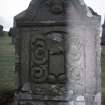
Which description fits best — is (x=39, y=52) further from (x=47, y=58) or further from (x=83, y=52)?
(x=83, y=52)

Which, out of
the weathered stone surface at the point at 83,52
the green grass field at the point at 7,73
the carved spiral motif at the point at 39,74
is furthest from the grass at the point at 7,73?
the weathered stone surface at the point at 83,52

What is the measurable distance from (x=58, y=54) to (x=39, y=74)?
0.38 m

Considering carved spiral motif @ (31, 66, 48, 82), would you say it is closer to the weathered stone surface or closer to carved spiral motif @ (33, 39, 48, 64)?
carved spiral motif @ (33, 39, 48, 64)

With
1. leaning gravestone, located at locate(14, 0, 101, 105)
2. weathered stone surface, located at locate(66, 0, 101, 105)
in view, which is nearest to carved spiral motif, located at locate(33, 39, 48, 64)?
leaning gravestone, located at locate(14, 0, 101, 105)

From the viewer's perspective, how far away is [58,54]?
16.2 feet

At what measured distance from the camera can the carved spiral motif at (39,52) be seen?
4.96 m

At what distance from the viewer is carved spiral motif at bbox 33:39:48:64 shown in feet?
16.3

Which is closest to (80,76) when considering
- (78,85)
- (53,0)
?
(78,85)

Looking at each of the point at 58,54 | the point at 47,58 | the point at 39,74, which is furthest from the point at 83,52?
the point at 39,74

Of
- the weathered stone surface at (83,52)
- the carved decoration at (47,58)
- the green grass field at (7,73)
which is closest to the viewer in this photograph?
the weathered stone surface at (83,52)

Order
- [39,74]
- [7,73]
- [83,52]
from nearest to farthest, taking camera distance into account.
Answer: [83,52], [39,74], [7,73]

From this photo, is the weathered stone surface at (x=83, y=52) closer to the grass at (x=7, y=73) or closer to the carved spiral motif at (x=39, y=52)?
the carved spiral motif at (x=39, y=52)

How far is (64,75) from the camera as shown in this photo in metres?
4.94

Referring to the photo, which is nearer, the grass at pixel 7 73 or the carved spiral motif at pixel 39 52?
the carved spiral motif at pixel 39 52
